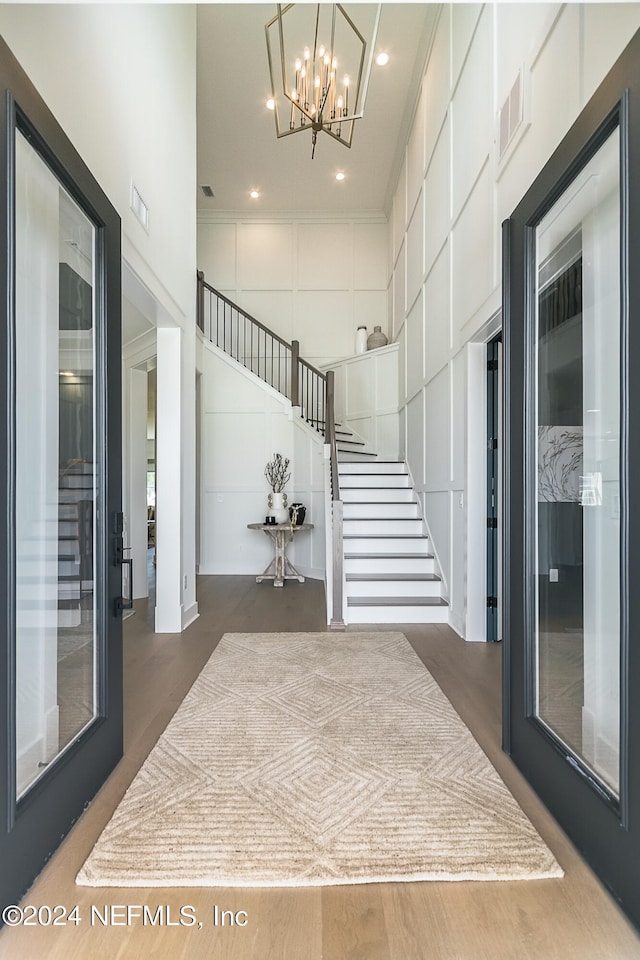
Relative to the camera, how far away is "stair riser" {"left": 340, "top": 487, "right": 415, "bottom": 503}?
654 centimetres

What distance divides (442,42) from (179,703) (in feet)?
19.9

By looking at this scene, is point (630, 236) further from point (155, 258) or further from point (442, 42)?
point (442, 42)

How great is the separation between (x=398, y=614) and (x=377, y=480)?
2200 mm

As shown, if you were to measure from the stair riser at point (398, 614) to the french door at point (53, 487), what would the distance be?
280cm

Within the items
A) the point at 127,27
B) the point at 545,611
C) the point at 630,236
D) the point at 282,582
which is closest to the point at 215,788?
the point at 545,611

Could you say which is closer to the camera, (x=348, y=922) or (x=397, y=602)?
(x=348, y=922)

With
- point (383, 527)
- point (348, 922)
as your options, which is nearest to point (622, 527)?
point (348, 922)

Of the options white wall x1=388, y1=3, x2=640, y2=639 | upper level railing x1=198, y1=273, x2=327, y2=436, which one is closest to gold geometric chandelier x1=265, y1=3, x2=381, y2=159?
white wall x1=388, y1=3, x2=640, y2=639

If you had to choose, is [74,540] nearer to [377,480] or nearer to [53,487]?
[53,487]

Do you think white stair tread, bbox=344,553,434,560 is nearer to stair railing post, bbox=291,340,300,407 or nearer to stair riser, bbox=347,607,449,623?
stair riser, bbox=347,607,449,623

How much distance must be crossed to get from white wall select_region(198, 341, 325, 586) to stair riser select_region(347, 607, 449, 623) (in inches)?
115

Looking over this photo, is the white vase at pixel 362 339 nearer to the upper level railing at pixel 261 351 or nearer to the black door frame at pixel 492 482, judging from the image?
the upper level railing at pixel 261 351

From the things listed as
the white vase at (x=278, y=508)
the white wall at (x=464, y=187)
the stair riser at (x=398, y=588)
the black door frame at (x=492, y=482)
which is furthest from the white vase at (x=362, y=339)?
the stair riser at (x=398, y=588)

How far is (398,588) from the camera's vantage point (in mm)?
5230
